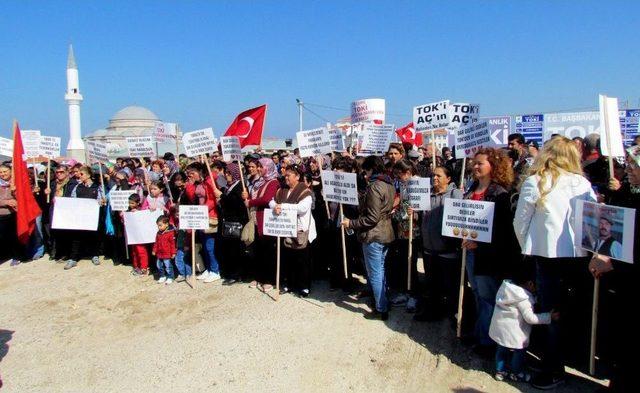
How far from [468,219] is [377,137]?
5.83m

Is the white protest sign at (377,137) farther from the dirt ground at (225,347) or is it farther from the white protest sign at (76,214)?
the white protest sign at (76,214)

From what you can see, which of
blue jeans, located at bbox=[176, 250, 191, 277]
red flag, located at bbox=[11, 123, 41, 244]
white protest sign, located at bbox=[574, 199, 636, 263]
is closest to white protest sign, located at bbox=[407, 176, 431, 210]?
white protest sign, located at bbox=[574, 199, 636, 263]

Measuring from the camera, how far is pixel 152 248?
8.63 m

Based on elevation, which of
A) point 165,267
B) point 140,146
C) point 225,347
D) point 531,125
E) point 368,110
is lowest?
point 225,347

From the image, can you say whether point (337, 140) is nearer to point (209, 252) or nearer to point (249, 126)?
point (249, 126)

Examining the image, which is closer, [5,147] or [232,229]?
[232,229]

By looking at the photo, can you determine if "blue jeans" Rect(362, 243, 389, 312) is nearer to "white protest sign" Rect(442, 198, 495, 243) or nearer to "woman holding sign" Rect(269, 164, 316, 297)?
"white protest sign" Rect(442, 198, 495, 243)

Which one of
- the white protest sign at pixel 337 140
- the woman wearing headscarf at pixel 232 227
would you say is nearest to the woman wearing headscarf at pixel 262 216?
the woman wearing headscarf at pixel 232 227

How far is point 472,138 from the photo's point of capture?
6195mm

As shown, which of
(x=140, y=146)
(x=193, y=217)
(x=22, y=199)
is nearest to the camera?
(x=193, y=217)

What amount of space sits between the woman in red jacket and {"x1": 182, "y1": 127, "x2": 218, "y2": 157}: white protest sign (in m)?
0.34

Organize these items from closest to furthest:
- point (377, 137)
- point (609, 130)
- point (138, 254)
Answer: point (609, 130)
point (138, 254)
point (377, 137)

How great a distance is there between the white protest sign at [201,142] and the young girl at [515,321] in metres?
5.66

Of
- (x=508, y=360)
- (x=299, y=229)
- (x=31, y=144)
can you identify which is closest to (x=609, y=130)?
(x=508, y=360)
